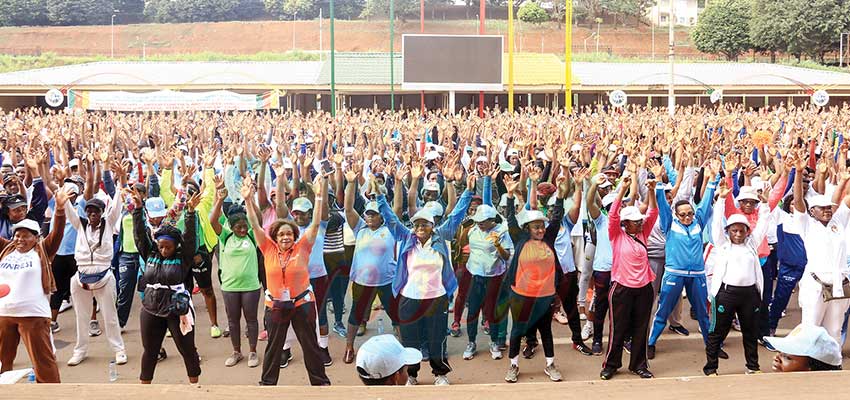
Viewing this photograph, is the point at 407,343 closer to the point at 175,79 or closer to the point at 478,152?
the point at 478,152

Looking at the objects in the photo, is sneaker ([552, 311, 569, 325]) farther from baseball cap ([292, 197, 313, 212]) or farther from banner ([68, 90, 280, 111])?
banner ([68, 90, 280, 111])

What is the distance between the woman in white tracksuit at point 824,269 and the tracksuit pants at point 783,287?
0.93 meters

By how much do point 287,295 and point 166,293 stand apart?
0.76 m

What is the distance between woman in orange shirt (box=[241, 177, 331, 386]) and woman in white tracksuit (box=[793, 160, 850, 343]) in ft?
11.3

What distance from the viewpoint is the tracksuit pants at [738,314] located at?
5.96 metres

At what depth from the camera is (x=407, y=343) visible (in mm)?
6250

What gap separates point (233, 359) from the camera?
6.80 m

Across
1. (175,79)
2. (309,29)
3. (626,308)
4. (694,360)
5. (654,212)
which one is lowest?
(694,360)

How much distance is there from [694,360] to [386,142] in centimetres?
700

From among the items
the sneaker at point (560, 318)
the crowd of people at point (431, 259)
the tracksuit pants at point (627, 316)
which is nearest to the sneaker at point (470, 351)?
the crowd of people at point (431, 259)

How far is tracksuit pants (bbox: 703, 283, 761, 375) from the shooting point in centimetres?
596

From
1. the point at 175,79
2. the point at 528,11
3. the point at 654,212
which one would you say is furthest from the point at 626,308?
the point at 528,11

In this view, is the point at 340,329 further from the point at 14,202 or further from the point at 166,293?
the point at 14,202

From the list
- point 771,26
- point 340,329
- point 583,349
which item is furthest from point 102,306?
point 771,26
